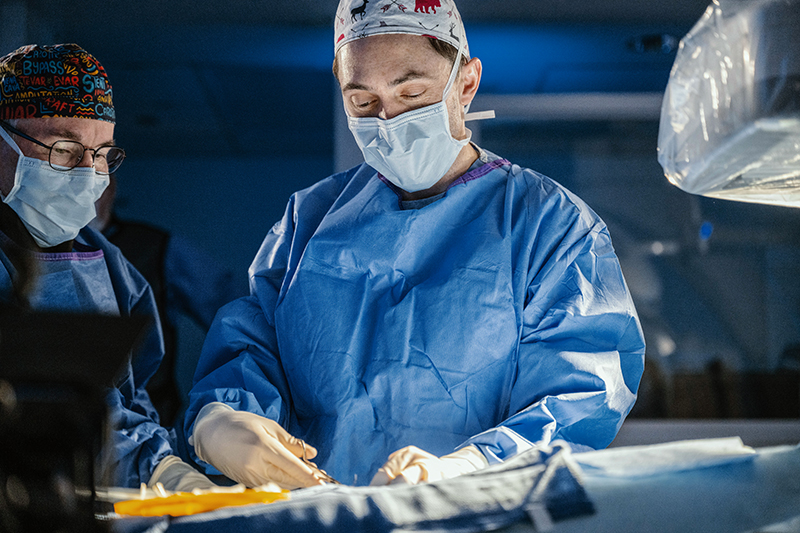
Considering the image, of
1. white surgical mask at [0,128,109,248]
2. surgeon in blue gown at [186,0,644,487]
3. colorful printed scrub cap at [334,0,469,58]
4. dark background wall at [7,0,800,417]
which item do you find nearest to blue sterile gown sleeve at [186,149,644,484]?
surgeon in blue gown at [186,0,644,487]

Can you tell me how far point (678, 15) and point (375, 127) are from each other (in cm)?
228

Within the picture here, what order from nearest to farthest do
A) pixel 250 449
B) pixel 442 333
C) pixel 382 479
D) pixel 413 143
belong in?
1. pixel 382 479
2. pixel 250 449
3. pixel 442 333
4. pixel 413 143

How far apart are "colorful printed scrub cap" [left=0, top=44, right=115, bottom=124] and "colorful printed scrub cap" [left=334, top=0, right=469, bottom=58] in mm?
631

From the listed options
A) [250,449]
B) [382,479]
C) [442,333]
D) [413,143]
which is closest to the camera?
[382,479]

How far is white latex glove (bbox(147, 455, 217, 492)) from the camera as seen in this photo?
1117 millimetres

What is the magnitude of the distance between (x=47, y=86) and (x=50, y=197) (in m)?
0.25

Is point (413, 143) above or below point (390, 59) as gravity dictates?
below

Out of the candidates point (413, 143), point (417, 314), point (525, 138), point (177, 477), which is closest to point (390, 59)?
point (413, 143)

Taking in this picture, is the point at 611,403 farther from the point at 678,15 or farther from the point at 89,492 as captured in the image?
the point at 678,15

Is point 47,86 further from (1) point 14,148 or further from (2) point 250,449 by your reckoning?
(2) point 250,449

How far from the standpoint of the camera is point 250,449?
42.1 inches

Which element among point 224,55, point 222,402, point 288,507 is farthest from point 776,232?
point 288,507

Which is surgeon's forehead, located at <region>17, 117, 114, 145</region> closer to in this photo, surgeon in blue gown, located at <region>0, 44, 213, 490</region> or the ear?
surgeon in blue gown, located at <region>0, 44, 213, 490</region>

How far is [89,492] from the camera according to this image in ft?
1.62
